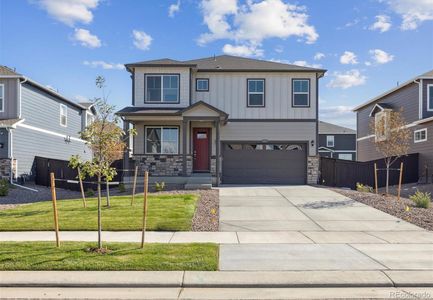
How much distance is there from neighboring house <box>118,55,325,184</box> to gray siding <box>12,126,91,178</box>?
6.05m

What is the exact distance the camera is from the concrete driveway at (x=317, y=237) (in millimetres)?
6566

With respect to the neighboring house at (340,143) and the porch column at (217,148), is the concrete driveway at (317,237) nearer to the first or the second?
the porch column at (217,148)

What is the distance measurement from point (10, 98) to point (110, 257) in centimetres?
1668

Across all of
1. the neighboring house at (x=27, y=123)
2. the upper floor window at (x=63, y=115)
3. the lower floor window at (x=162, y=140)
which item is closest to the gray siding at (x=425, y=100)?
the lower floor window at (x=162, y=140)

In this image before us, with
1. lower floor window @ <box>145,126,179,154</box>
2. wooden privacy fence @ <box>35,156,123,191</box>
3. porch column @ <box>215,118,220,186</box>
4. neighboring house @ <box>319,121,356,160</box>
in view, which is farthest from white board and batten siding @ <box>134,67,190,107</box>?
neighboring house @ <box>319,121,356,160</box>

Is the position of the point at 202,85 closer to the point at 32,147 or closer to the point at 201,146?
the point at 201,146

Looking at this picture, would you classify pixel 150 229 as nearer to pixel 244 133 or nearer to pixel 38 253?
pixel 38 253

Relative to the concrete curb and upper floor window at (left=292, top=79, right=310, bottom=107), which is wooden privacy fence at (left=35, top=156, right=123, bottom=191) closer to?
upper floor window at (left=292, top=79, right=310, bottom=107)

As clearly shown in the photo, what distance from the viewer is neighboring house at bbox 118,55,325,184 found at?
63.9 ft

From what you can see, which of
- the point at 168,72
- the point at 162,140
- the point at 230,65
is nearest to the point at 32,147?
the point at 162,140

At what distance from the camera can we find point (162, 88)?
64.2 feet

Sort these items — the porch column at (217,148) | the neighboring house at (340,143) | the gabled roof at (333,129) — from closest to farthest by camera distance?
the porch column at (217,148), the neighboring house at (340,143), the gabled roof at (333,129)

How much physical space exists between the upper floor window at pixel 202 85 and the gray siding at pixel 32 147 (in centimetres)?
957

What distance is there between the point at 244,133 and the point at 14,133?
1177 centimetres
